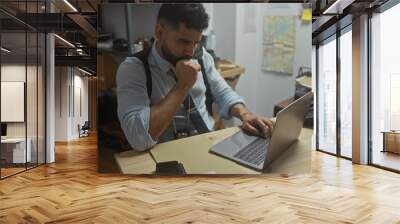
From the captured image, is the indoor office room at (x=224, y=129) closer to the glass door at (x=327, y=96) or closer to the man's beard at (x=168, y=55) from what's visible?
the man's beard at (x=168, y=55)

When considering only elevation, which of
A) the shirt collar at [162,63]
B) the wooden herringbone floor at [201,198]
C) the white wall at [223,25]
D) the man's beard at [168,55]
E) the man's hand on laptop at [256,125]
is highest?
the white wall at [223,25]

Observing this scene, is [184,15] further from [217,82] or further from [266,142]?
[266,142]

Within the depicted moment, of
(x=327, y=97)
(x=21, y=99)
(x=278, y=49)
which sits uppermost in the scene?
(x=278, y=49)

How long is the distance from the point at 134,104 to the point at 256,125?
207 cm

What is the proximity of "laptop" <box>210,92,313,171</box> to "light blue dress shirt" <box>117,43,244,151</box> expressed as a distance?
1.40 feet

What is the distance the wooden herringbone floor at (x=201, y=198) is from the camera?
13.1 feet

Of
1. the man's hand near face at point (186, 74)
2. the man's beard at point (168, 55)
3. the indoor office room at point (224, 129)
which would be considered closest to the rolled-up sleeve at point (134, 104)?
the indoor office room at point (224, 129)

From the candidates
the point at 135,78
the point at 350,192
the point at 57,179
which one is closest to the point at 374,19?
the point at 350,192

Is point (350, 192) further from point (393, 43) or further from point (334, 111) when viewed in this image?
point (334, 111)

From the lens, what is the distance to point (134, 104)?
21.5 feet

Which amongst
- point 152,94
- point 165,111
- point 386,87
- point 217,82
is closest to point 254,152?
point 217,82

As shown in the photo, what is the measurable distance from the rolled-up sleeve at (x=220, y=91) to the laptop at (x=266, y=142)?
47 centimetres

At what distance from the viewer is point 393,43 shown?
742 cm

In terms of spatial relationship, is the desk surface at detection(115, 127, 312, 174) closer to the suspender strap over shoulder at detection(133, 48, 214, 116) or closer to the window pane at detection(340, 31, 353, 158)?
the suspender strap over shoulder at detection(133, 48, 214, 116)
